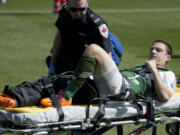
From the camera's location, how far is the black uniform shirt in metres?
5.84

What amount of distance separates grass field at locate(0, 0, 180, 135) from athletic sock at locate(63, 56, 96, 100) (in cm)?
174

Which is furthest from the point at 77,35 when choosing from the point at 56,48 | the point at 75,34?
the point at 56,48

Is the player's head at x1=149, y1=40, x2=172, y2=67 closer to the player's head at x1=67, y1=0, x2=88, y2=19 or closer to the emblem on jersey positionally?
the emblem on jersey

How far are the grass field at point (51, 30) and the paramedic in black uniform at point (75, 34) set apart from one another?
3.93 feet

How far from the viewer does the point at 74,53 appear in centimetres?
611

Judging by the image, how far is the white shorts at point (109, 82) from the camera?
17.1 feet

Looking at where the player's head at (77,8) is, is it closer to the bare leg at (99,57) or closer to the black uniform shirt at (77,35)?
the black uniform shirt at (77,35)

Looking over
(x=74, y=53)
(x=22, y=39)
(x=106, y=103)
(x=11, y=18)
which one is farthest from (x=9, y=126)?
(x=11, y=18)

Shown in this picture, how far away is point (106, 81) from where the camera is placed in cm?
524

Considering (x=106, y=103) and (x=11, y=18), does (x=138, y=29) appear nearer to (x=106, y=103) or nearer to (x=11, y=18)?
(x=11, y=18)

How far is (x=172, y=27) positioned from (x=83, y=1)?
10752mm

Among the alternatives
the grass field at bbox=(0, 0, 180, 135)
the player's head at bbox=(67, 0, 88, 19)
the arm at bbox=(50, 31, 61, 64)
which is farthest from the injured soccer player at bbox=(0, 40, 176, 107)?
the grass field at bbox=(0, 0, 180, 135)

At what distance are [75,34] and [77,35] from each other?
0.03 meters

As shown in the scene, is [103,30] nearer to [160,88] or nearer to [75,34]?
[75,34]
